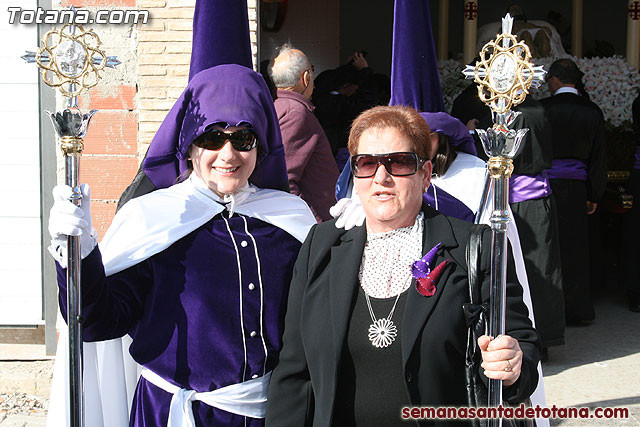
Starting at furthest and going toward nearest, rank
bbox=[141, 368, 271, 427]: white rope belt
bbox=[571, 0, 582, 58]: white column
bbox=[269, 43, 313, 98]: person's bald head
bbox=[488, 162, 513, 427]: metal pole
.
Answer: bbox=[571, 0, 582, 58]: white column < bbox=[269, 43, 313, 98]: person's bald head < bbox=[141, 368, 271, 427]: white rope belt < bbox=[488, 162, 513, 427]: metal pole

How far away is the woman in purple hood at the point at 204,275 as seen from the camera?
2623 mm

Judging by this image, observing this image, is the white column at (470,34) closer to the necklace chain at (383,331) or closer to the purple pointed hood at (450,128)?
the purple pointed hood at (450,128)

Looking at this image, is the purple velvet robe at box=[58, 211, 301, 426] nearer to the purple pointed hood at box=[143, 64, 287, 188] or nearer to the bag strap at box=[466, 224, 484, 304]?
the purple pointed hood at box=[143, 64, 287, 188]

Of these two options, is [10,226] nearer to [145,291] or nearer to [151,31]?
[151,31]

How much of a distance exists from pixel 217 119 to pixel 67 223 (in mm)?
619

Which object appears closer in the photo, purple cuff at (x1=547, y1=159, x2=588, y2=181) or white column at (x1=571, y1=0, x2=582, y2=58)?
purple cuff at (x1=547, y1=159, x2=588, y2=181)

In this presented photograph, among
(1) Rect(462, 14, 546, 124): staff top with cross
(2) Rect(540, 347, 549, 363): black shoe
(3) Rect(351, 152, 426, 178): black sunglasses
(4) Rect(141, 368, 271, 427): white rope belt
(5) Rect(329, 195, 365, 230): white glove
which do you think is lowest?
(2) Rect(540, 347, 549, 363): black shoe

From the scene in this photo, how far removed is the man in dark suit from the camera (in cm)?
638

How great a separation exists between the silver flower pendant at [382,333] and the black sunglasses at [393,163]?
0.44 meters

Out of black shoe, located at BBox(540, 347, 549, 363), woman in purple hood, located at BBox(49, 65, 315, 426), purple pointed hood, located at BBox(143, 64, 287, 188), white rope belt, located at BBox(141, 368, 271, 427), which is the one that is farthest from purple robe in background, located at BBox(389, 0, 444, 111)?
black shoe, located at BBox(540, 347, 549, 363)

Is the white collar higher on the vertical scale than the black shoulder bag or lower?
higher

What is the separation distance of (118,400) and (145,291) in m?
0.45

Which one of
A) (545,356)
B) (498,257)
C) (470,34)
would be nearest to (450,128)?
(498,257)

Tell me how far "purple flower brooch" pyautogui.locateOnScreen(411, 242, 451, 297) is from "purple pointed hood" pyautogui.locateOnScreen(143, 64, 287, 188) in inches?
29.7
